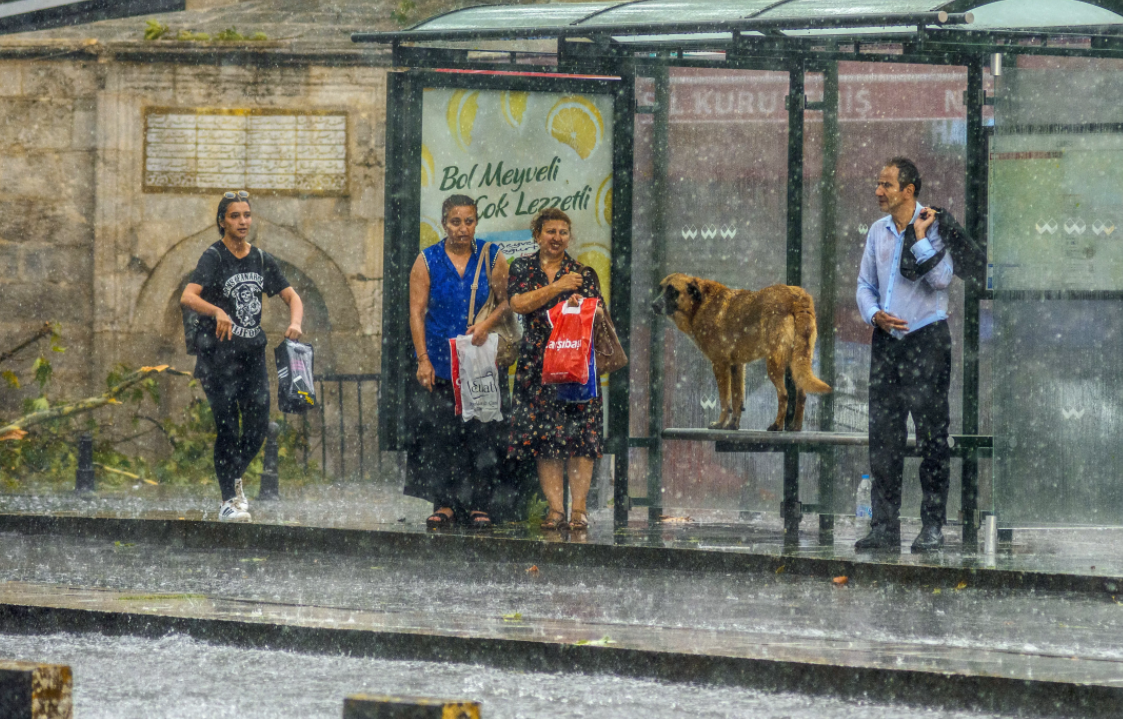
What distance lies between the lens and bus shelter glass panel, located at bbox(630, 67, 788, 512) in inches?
379

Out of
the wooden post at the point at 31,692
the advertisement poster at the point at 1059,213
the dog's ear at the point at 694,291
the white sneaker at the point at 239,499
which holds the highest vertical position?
the advertisement poster at the point at 1059,213

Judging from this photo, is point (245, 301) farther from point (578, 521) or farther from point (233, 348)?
point (578, 521)

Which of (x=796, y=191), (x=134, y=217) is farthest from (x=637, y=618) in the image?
(x=134, y=217)

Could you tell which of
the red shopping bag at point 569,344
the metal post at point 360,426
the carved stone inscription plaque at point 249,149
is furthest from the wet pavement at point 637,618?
the carved stone inscription plaque at point 249,149

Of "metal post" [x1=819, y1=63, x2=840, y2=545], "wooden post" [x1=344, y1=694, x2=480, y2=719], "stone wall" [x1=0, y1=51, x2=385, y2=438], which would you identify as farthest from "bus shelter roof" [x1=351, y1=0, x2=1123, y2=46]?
"stone wall" [x1=0, y1=51, x2=385, y2=438]

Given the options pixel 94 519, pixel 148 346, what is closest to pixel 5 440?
pixel 148 346

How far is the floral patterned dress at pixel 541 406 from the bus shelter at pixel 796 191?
0.48 meters

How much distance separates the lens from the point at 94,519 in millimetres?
9648

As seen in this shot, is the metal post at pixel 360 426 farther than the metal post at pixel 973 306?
Yes

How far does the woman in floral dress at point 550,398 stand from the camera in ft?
28.4

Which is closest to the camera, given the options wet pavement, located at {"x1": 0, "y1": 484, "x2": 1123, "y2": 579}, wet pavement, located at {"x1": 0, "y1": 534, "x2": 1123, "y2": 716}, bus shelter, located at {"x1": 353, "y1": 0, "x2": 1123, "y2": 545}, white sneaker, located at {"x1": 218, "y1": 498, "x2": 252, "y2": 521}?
wet pavement, located at {"x1": 0, "y1": 534, "x2": 1123, "y2": 716}

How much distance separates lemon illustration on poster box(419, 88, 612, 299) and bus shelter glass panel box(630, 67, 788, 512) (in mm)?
291

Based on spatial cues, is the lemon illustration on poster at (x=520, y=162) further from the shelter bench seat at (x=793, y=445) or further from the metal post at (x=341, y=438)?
the metal post at (x=341, y=438)

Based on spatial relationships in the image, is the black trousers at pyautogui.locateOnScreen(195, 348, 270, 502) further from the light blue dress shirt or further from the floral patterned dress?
the light blue dress shirt
